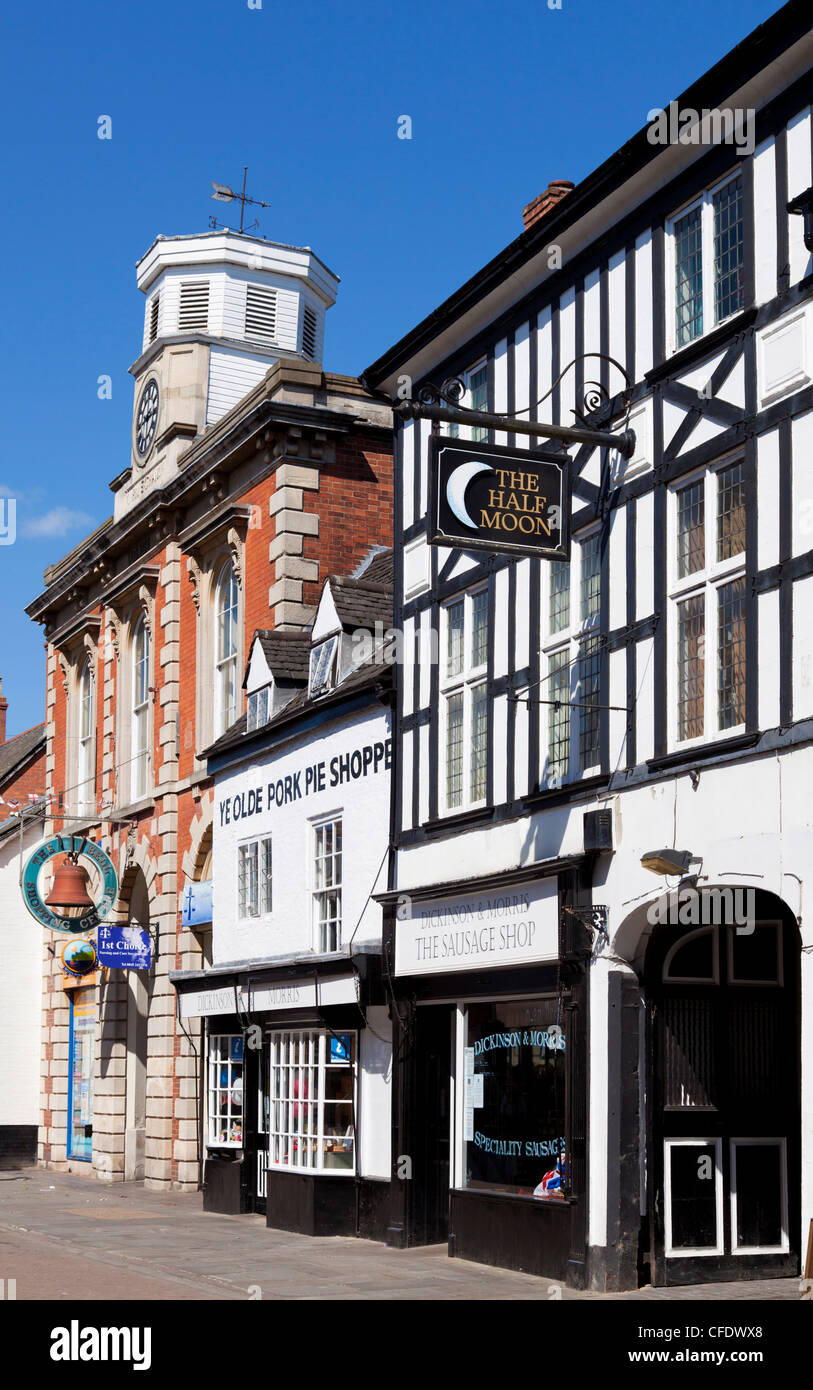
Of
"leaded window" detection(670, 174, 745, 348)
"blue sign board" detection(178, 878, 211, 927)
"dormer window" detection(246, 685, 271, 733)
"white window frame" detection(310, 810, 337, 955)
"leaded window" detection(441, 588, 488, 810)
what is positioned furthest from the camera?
"blue sign board" detection(178, 878, 211, 927)

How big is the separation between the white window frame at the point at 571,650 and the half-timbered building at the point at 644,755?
33mm

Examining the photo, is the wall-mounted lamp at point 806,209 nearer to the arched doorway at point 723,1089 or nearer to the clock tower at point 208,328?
the arched doorway at point 723,1089

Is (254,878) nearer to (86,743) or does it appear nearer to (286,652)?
(286,652)

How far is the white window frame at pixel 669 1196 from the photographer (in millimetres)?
15188

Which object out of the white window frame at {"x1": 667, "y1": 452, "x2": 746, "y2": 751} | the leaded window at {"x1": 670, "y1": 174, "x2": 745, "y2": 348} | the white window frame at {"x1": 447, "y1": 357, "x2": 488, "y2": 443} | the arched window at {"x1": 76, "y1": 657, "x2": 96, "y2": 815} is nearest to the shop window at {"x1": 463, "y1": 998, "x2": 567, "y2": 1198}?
the white window frame at {"x1": 667, "y1": 452, "x2": 746, "y2": 751}

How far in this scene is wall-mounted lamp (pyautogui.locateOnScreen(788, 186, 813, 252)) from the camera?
13.2 metres

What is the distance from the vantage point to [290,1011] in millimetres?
21500

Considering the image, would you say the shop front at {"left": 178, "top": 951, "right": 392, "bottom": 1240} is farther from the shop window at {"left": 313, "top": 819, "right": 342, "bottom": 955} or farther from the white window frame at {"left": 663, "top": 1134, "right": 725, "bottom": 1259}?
the white window frame at {"left": 663, "top": 1134, "right": 725, "bottom": 1259}

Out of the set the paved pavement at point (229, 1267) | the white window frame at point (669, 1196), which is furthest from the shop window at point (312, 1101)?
the white window frame at point (669, 1196)

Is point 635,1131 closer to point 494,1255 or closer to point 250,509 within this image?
point 494,1255

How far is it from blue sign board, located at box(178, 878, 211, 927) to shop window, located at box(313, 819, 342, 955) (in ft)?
21.8
